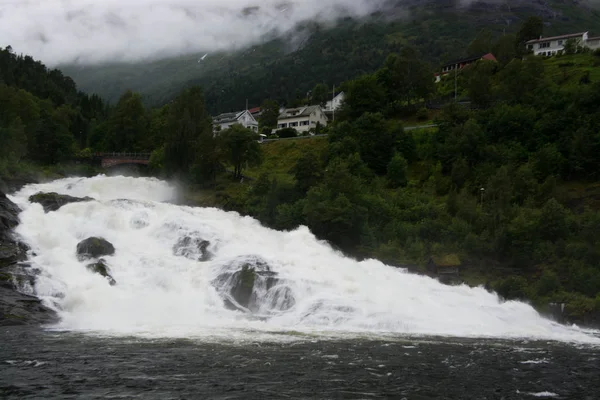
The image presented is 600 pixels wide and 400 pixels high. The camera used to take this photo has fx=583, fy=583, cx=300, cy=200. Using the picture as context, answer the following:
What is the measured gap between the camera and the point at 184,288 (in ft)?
139

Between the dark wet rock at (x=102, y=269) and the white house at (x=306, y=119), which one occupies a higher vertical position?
the white house at (x=306, y=119)

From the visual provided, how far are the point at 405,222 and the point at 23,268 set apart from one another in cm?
3426

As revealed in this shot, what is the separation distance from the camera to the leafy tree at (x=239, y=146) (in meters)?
75.0

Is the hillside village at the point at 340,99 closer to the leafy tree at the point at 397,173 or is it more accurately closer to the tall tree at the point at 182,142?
the tall tree at the point at 182,142

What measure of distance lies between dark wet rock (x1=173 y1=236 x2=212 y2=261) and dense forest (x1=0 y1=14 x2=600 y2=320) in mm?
10807

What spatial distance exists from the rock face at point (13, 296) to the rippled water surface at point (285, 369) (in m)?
3.29

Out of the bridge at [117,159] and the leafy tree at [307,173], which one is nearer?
the leafy tree at [307,173]

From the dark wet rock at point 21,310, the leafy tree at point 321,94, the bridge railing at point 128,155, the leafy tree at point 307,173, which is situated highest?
the leafy tree at point 321,94

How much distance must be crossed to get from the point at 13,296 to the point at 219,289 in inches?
529

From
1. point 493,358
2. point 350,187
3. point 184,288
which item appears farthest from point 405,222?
Answer: point 493,358

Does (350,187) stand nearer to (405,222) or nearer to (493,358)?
(405,222)

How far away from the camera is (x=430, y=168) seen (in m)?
73.1

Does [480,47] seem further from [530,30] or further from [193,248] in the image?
[193,248]

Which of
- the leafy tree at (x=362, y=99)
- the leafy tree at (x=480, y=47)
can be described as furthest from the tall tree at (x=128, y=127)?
the leafy tree at (x=480, y=47)
